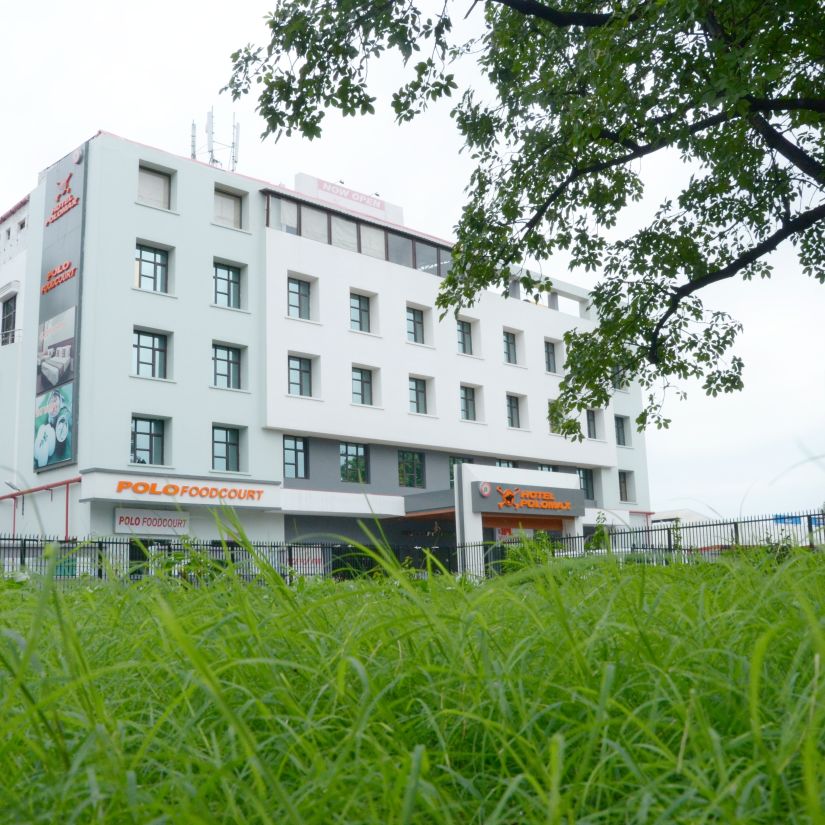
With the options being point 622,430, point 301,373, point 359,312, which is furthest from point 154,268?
point 622,430

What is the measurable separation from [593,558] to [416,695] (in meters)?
2.09

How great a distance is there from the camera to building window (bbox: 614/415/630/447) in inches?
1876

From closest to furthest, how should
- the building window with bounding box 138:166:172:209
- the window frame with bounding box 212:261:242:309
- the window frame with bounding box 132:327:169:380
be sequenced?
the window frame with bounding box 132:327:169:380 < the building window with bounding box 138:166:172:209 < the window frame with bounding box 212:261:242:309

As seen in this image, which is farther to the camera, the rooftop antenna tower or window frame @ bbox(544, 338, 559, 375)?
window frame @ bbox(544, 338, 559, 375)

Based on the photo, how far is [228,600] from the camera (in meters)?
3.79

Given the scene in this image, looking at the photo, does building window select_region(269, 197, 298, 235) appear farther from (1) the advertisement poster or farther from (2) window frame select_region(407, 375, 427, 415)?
(2) window frame select_region(407, 375, 427, 415)

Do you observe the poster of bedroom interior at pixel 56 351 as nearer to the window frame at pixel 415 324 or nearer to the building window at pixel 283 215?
the building window at pixel 283 215

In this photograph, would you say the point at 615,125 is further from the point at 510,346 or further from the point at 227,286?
the point at 510,346

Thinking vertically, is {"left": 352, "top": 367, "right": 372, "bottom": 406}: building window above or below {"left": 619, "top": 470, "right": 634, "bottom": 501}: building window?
above

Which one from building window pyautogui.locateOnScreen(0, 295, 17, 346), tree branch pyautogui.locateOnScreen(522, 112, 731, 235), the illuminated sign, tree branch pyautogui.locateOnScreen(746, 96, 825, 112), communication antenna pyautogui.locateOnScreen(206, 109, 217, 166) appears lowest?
the illuminated sign

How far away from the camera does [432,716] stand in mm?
2398

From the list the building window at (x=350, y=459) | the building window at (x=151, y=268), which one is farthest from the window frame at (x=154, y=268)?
the building window at (x=350, y=459)

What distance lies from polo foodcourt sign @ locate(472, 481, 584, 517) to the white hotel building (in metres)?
0.09

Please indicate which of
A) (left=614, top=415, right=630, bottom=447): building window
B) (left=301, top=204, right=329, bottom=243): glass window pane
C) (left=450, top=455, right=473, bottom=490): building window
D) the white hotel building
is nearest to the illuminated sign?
the white hotel building
